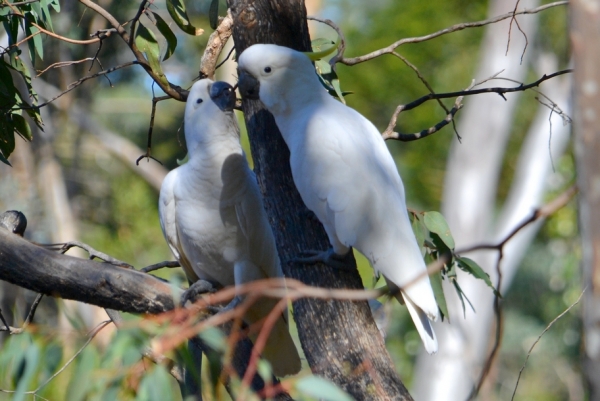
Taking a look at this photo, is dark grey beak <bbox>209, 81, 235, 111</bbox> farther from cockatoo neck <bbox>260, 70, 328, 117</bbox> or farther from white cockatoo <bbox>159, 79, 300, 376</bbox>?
cockatoo neck <bbox>260, 70, 328, 117</bbox>

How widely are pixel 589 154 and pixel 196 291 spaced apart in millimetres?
1459

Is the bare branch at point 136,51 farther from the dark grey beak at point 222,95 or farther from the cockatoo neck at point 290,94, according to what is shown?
the cockatoo neck at point 290,94

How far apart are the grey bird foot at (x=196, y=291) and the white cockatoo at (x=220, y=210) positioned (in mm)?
37

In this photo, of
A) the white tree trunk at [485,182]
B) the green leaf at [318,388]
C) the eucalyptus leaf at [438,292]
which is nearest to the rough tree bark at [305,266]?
the eucalyptus leaf at [438,292]

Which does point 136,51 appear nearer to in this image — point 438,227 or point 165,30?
point 165,30

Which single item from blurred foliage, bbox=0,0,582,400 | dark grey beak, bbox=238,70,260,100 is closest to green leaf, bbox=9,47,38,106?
dark grey beak, bbox=238,70,260,100

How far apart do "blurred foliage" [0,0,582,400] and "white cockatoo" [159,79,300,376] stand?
3129 millimetres

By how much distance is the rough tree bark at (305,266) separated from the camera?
5.16 ft

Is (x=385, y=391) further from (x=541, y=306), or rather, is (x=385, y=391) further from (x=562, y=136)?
(x=541, y=306)

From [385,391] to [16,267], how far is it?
0.88 meters

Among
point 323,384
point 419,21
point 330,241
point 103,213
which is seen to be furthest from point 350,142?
point 419,21

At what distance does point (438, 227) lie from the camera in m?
1.95

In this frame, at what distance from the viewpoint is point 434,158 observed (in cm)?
866

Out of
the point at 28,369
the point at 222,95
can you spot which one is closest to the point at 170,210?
the point at 222,95
